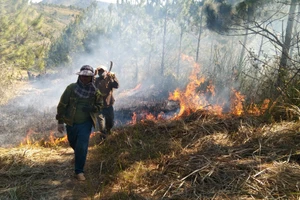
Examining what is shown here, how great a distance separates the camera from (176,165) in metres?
3.33

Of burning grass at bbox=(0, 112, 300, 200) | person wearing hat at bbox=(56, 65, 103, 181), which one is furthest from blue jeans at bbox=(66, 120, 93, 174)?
burning grass at bbox=(0, 112, 300, 200)

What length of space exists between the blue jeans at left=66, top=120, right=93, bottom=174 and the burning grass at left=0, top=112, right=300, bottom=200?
0.85ft

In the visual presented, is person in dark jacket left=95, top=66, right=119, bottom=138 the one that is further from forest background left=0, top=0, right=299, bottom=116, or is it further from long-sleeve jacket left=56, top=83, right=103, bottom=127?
forest background left=0, top=0, right=299, bottom=116

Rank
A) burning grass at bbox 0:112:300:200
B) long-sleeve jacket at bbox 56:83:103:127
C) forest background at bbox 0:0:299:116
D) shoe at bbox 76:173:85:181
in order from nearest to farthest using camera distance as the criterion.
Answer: burning grass at bbox 0:112:300:200
shoe at bbox 76:173:85:181
long-sleeve jacket at bbox 56:83:103:127
forest background at bbox 0:0:299:116

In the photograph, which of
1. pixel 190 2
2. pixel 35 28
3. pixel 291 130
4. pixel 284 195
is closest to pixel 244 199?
pixel 284 195

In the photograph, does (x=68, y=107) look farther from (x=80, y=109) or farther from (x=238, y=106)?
(x=238, y=106)

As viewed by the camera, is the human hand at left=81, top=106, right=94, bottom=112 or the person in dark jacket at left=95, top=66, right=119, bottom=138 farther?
the person in dark jacket at left=95, top=66, right=119, bottom=138

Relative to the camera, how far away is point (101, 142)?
16.6ft

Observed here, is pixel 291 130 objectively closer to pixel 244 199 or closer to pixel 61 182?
pixel 244 199

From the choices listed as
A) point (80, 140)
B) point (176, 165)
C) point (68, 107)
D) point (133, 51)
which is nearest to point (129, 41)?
point (133, 51)

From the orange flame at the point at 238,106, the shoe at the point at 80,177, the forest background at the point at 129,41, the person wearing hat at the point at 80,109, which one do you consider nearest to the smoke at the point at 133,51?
the forest background at the point at 129,41

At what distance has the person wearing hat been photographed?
370 centimetres

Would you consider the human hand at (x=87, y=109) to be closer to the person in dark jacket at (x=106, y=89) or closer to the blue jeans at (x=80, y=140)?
the blue jeans at (x=80, y=140)

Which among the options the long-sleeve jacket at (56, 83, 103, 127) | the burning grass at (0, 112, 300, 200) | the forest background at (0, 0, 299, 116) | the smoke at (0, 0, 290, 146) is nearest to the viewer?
the burning grass at (0, 112, 300, 200)
